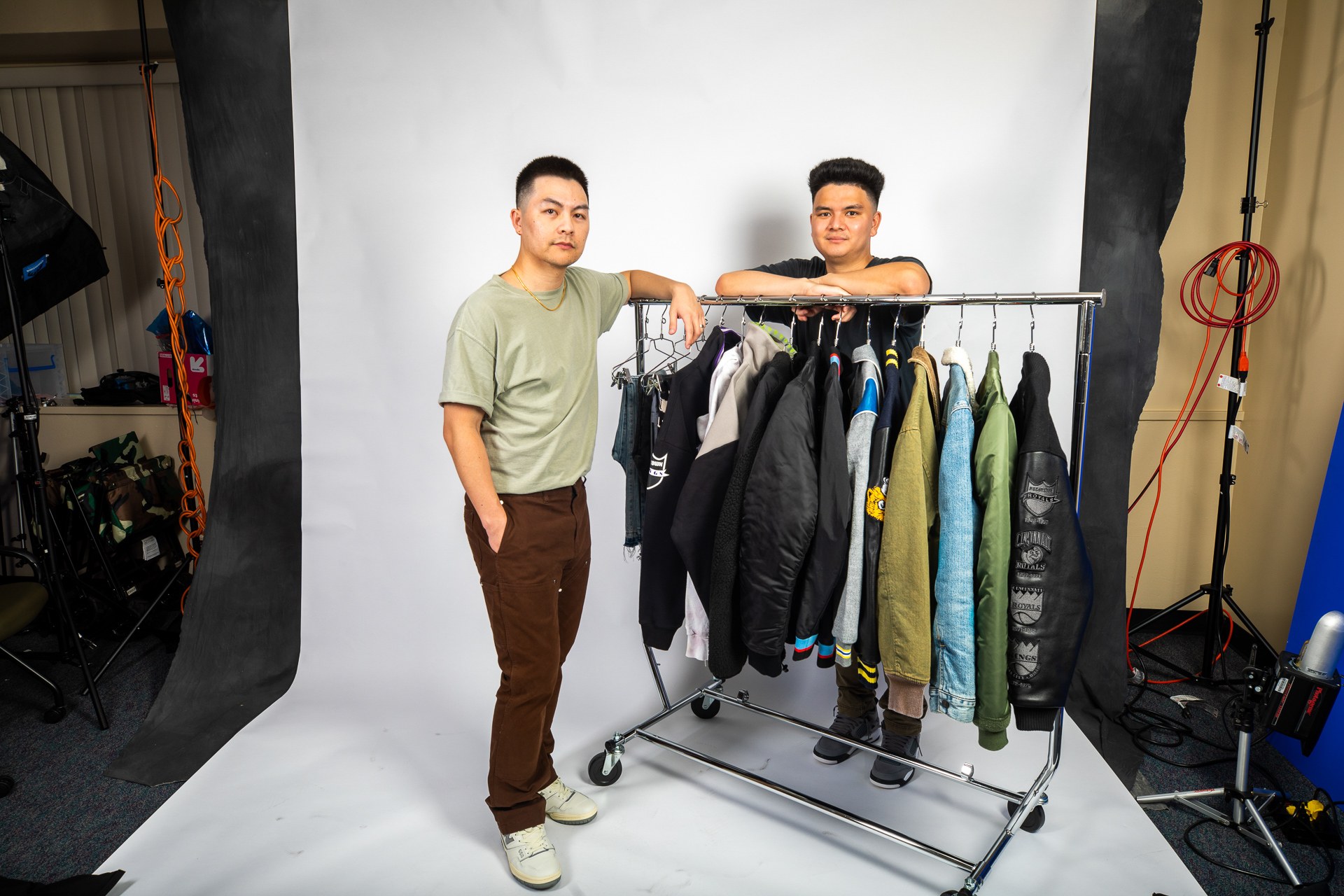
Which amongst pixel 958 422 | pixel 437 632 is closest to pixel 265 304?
pixel 437 632

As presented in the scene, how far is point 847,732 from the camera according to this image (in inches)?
87.7

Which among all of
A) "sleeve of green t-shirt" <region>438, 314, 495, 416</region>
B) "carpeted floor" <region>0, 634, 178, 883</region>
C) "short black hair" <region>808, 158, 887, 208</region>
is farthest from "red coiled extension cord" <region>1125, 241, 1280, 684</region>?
"carpeted floor" <region>0, 634, 178, 883</region>

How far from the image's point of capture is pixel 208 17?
2.40m

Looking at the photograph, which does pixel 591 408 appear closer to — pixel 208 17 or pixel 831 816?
pixel 831 816

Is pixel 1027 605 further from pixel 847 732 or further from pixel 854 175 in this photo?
pixel 854 175

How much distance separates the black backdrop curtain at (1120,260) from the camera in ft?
7.29

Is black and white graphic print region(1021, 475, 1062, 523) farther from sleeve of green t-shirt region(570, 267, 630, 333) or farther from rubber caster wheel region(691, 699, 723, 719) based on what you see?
rubber caster wheel region(691, 699, 723, 719)

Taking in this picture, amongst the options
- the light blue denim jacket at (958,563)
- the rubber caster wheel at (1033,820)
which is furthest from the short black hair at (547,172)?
the rubber caster wheel at (1033,820)

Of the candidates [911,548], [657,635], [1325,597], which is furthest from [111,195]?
[1325,597]

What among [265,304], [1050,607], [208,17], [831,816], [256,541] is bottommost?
[831,816]

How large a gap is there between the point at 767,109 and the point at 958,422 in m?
1.40

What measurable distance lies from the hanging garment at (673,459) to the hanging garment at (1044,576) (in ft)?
2.25

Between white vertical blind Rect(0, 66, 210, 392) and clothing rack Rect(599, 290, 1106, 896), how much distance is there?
2.90 meters

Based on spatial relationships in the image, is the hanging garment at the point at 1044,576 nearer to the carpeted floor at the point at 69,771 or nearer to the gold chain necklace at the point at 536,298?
the gold chain necklace at the point at 536,298
